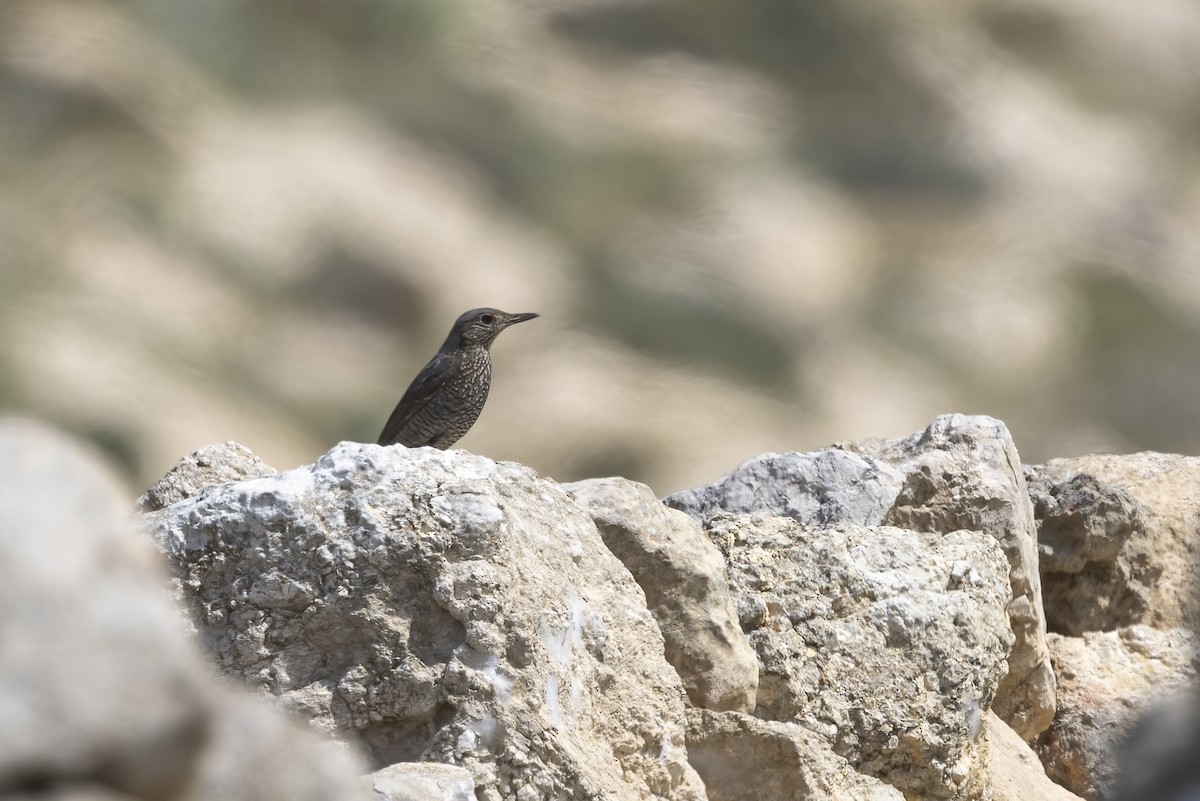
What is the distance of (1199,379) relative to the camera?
37.4ft

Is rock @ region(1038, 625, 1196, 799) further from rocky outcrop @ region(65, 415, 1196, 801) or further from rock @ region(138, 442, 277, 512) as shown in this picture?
rock @ region(138, 442, 277, 512)

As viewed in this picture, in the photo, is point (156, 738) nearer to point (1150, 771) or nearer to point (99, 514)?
point (99, 514)

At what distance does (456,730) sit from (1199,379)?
10.0 metres

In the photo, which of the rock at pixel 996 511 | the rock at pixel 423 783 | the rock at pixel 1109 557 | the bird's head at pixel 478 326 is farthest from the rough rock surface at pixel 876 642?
the bird's head at pixel 478 326

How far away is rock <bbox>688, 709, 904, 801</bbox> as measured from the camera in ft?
10.2

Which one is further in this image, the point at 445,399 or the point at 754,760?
the point at 445,399

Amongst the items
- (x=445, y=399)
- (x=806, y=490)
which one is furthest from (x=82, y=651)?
(x=445, y=399)

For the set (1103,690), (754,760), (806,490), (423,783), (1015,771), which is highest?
(806,490)

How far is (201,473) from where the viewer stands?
3.65 metres

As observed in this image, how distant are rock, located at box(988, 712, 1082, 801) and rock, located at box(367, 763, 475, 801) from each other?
1.74 metres

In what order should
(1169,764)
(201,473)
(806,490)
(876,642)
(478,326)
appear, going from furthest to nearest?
(478,326) < (806,490) < (201,473) < (876,642) < (1169,764)

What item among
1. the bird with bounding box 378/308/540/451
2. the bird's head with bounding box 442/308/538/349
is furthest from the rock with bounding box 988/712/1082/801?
the bird's head with bounding box 442/308/538/349

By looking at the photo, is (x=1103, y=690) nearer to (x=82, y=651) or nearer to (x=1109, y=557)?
(x=1109, y=557)

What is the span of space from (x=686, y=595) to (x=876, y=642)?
486 millimetres
